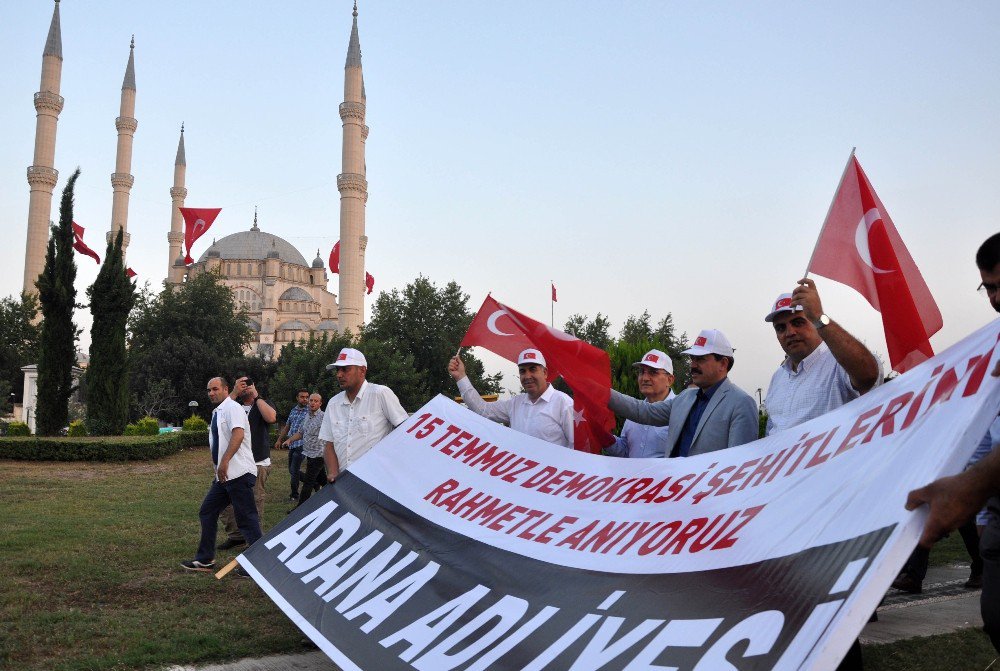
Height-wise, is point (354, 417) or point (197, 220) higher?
point (197, 220)

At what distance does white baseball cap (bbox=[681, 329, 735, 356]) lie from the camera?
15.2ft

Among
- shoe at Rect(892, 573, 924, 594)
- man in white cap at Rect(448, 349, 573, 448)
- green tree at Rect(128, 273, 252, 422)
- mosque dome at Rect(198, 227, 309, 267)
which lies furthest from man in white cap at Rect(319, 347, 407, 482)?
mosque dome at Rect(198, 227, 309, 267)

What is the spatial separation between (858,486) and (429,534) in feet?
8.18

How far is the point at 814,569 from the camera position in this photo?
2578 mm

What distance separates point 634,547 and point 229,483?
4927 mm

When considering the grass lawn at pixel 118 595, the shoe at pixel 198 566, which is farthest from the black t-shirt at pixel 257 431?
the shoe at pixel 198 566

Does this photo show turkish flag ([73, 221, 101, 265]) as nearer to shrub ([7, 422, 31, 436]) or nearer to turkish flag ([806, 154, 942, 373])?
shrub ([7, 422, 31, 436])

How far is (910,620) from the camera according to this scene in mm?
5859

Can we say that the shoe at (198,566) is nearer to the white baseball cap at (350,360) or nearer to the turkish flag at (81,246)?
the white baseball cap at (350,360)

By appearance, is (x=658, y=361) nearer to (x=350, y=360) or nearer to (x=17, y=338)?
(x=350, y=360)

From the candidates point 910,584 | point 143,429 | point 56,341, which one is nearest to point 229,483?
point 910,584

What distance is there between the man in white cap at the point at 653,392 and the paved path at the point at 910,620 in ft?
6.15

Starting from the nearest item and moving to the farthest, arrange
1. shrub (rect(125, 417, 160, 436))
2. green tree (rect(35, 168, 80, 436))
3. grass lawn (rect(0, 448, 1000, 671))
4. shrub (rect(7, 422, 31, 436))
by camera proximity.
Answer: grass lawn (rect(0, 448, 1000, 671))
green tree (rect(35, 168, 80, 436))
shrub (rect(7, 422, 31, 436))
shrub (rect(125, 417, 160, 436))

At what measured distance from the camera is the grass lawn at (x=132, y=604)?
4871 millimetres
